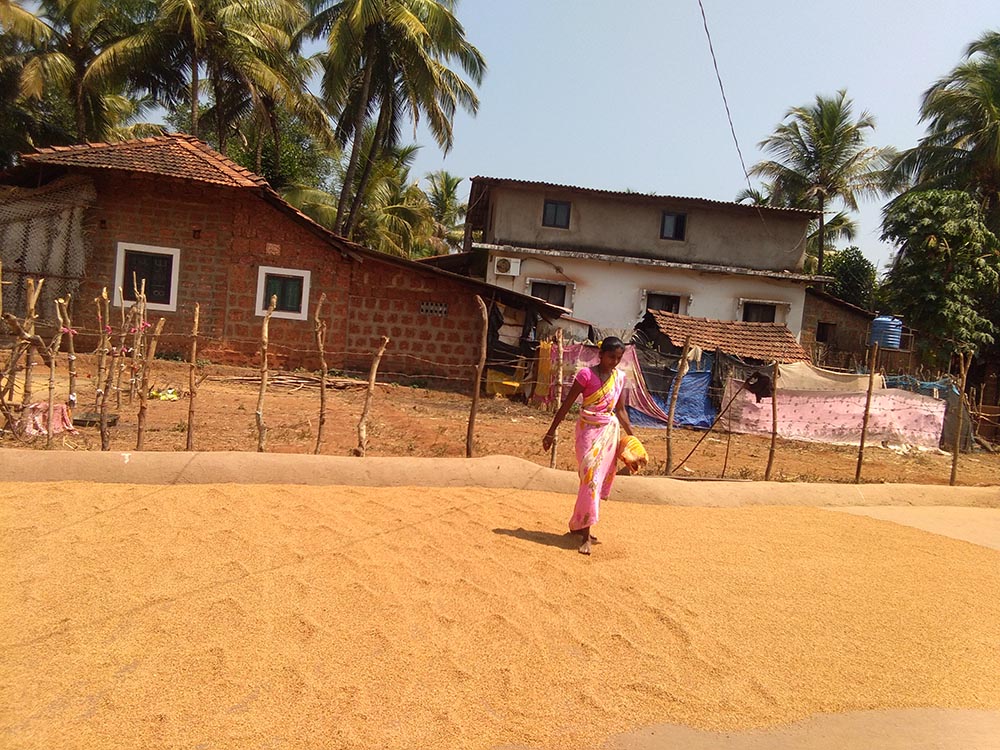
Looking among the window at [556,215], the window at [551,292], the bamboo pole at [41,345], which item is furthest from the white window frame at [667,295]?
the bamboo pole at [41,345]

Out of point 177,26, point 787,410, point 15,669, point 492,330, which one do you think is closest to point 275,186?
point 177,26

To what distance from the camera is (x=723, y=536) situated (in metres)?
6.07

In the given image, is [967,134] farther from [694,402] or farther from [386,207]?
[386,207]

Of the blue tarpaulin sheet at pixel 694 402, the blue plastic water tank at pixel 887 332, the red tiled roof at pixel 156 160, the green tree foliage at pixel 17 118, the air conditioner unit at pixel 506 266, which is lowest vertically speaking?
the blue tarpaulin sheet at pixel 694 402

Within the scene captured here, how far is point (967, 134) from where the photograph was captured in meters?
22.1

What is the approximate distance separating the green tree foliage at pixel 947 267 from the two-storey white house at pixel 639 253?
2.85m

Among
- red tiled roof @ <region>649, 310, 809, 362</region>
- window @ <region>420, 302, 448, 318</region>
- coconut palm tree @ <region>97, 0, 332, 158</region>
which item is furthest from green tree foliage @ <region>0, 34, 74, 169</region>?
red tiled roof @ <region>649, 310, 809, 362</region>

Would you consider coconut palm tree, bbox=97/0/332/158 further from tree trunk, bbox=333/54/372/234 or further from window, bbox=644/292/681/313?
window, bbox=644/292/681/313

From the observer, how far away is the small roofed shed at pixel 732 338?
54.3ft

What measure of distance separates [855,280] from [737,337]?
46.3ft

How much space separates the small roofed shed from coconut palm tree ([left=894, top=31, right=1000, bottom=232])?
966cm

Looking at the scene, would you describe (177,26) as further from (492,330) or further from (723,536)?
(723,536)

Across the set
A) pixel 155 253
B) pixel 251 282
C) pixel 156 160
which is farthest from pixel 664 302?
pixel 156 160

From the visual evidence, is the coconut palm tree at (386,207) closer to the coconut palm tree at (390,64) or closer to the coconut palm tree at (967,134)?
the coconut palm tree at (390,64)
